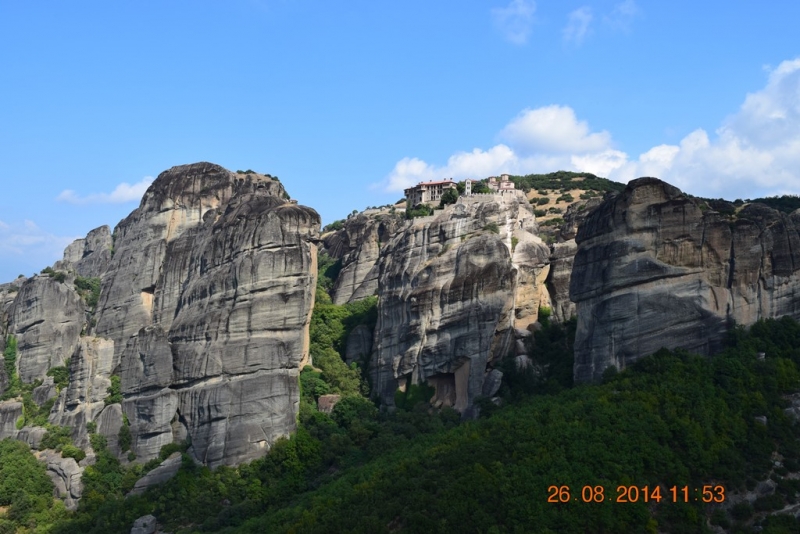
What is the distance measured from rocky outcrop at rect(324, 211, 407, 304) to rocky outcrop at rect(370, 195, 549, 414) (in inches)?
506

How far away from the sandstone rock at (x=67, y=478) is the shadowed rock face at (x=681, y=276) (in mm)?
29828

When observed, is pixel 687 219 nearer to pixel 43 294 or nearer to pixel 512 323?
pixel 512 323

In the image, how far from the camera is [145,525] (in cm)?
5872

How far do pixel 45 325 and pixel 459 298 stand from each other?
29.8 m

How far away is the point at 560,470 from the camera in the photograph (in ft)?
149

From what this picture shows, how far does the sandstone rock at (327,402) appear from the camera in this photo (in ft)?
214

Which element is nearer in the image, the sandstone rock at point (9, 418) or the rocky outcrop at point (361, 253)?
the sandstone rock at point (9, 418)

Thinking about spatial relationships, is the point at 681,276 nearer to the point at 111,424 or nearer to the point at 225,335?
the point at 225,335

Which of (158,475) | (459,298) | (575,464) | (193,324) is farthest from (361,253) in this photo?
(575,464)

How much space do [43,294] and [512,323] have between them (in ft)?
108

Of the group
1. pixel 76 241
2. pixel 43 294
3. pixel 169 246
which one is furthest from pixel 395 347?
pixel 76 241

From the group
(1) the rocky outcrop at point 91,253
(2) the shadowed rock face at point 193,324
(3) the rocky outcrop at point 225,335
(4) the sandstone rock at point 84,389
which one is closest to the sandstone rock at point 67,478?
(2) the shadowed rock face at point 193,324

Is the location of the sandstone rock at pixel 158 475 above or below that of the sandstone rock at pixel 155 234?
below

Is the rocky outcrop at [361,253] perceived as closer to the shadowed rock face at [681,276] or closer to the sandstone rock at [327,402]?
the sandstone rock at [327,402]
